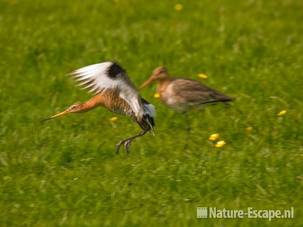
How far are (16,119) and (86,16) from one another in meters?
3.27

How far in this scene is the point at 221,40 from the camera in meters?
10.5

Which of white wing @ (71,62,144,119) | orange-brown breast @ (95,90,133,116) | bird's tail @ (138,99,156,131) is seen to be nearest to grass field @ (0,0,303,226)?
bird's tail @ (138,99,156,131)

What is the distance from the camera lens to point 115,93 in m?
7.41

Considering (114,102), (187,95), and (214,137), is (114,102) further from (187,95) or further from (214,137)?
(214,137)

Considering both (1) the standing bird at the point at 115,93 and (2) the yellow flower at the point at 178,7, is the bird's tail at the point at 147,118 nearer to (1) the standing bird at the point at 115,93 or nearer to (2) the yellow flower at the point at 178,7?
(1) the standing bird at the point at 115,93

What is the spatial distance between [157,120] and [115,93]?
145 centimetres

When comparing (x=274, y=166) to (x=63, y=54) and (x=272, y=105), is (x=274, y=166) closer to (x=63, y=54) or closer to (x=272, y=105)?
(x=272, y=105)

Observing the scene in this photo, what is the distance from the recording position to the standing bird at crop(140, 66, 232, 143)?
8.22m

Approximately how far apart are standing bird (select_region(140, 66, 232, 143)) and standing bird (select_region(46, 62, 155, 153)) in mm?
570

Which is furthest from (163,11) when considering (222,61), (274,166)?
(274,166)

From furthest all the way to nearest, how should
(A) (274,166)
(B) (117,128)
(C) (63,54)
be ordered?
(C) (63,54), (B) (117,128), (A) (274,166)

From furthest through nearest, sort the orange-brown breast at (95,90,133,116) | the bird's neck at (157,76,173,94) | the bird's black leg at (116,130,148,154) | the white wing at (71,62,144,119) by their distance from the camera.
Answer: the bird's neck at (157,76,173,94)
the bird's black leg at (116,130,148,154)
the orange-brown breast at (95,90,133,116)
the white wing at (71,62,144,119)

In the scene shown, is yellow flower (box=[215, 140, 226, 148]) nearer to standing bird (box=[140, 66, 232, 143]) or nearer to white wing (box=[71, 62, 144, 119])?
standing bird (box=[140, 66, 232, 143])

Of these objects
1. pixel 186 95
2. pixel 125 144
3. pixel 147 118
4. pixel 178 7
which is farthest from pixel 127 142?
pixel 178 7
